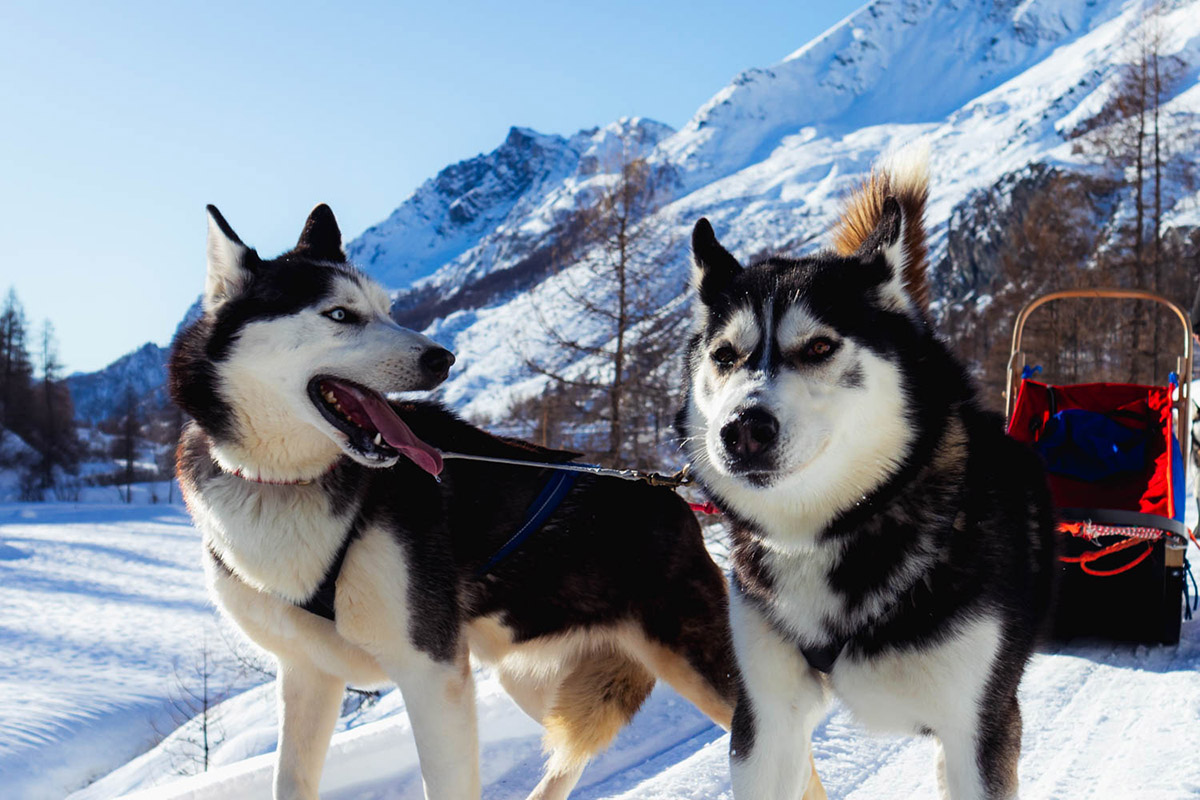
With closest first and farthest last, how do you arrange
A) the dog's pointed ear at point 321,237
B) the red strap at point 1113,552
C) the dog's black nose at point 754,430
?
1. the dog's black nose at point 754,430
2. the dog's pointed ear at point 321,237
3. the red strap at point 1113,552

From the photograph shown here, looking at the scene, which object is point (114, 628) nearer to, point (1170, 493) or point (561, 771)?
point (561, 771)

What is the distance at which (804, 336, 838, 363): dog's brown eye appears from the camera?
2217 millimetres

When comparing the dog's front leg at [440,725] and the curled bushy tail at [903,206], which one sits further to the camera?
the curled bushy tail at [903,206]

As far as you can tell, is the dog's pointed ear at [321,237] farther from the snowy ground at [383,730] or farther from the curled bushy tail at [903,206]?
the snowy ground at [383,730]

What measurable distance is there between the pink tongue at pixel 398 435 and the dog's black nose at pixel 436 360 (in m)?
0.19

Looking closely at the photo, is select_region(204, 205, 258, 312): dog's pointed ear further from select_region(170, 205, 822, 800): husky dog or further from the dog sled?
the dog sled

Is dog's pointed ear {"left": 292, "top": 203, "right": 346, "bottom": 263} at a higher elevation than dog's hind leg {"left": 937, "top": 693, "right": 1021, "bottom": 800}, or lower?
higher

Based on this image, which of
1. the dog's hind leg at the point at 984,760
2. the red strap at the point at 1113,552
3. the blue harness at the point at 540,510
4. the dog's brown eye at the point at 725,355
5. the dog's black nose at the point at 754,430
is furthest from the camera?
the red strap at the point at 1113,552

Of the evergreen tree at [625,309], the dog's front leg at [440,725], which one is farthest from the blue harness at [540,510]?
the evergreen tree at [625,309]

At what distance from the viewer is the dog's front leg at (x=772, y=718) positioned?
2301 millimetres

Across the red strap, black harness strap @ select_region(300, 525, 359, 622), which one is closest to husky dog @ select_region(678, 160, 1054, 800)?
black harness strap @ select_region(300, 525, 359, 622)

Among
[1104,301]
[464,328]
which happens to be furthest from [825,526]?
[464,328]

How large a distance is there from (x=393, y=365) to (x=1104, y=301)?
22.7 m

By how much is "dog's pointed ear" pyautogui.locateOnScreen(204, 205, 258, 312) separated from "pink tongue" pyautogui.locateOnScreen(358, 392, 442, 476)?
0.52 meters
